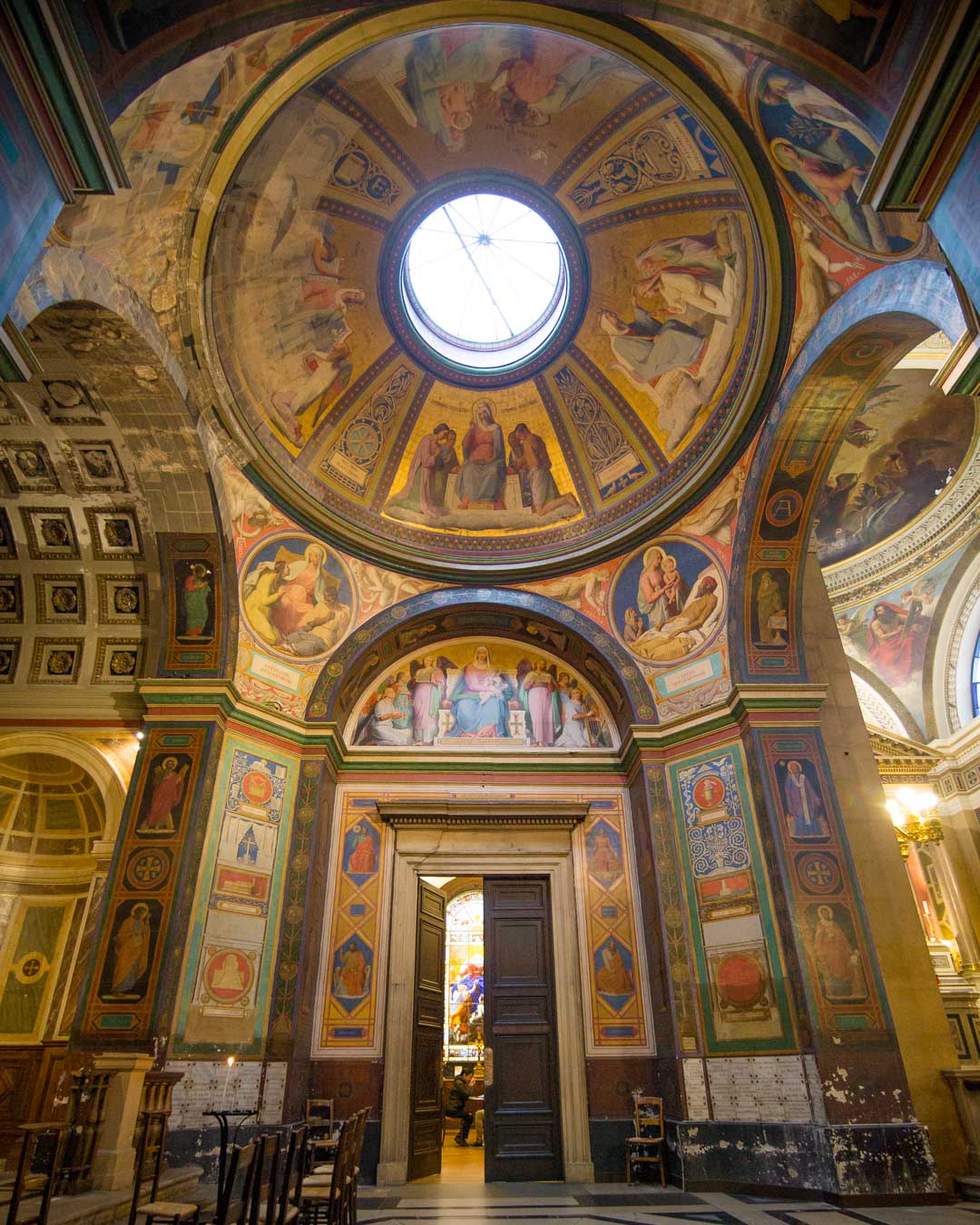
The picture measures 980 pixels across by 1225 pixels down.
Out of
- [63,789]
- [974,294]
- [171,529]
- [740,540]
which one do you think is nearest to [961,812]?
[740,540]

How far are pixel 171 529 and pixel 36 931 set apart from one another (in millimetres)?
6615

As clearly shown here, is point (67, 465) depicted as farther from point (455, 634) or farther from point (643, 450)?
point (643, 450)

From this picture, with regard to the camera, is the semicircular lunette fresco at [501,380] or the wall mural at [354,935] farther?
the wall mural at [354,935]

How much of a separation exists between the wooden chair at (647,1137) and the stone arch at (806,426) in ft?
18.6

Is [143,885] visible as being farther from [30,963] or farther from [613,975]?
[613,975]

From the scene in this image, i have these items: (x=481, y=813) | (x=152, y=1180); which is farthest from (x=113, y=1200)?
(x=481, y=813)

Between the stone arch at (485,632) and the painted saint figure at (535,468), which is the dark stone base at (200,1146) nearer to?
the stone arch at (485,632)

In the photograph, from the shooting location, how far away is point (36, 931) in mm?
11211

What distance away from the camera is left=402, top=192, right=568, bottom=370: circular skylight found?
42.0 feet

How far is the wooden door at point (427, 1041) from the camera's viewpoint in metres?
9.60

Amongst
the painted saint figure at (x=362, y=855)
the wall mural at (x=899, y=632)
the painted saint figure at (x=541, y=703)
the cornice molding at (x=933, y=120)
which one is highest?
the wall mural at (x=899, y=632)

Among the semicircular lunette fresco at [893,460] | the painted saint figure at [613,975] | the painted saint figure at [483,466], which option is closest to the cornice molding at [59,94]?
the painted saint figure at [483,466]

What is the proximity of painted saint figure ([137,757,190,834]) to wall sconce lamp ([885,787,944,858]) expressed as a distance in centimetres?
1227

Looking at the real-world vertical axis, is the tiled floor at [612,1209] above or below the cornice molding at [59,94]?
below
